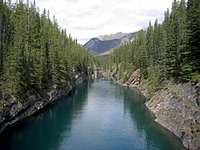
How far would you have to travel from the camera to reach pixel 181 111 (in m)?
50.8

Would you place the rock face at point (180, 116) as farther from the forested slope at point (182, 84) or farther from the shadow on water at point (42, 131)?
the shadow on water at point (42, 131)

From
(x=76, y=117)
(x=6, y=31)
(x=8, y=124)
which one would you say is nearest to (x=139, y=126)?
(x=76, y=117)

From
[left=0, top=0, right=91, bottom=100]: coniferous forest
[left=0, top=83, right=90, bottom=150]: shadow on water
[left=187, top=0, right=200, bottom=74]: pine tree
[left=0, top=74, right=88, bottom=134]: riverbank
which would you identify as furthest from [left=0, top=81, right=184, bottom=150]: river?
[left=187, top=0, right=200, bottom=74]: pine tree

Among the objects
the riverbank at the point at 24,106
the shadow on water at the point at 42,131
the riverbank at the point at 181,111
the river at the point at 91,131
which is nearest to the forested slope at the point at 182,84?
the riverbank at the point at 181,111

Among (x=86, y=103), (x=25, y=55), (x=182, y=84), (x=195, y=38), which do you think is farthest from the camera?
(x=86, y=103)

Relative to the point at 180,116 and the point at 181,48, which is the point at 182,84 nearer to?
the point at 180,116

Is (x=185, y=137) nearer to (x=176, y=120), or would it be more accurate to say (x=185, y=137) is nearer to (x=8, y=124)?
(x=176, y=120)

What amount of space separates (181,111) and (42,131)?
22.8 m

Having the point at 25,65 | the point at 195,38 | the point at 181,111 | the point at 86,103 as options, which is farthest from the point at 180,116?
the point at 86,103

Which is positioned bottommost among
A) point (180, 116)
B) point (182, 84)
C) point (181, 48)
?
point (180, 116)

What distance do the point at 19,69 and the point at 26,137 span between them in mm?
14313

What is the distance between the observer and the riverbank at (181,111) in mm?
43647

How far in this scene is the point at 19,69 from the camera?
59062 mm

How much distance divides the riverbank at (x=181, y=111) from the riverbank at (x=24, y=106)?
24.3m
